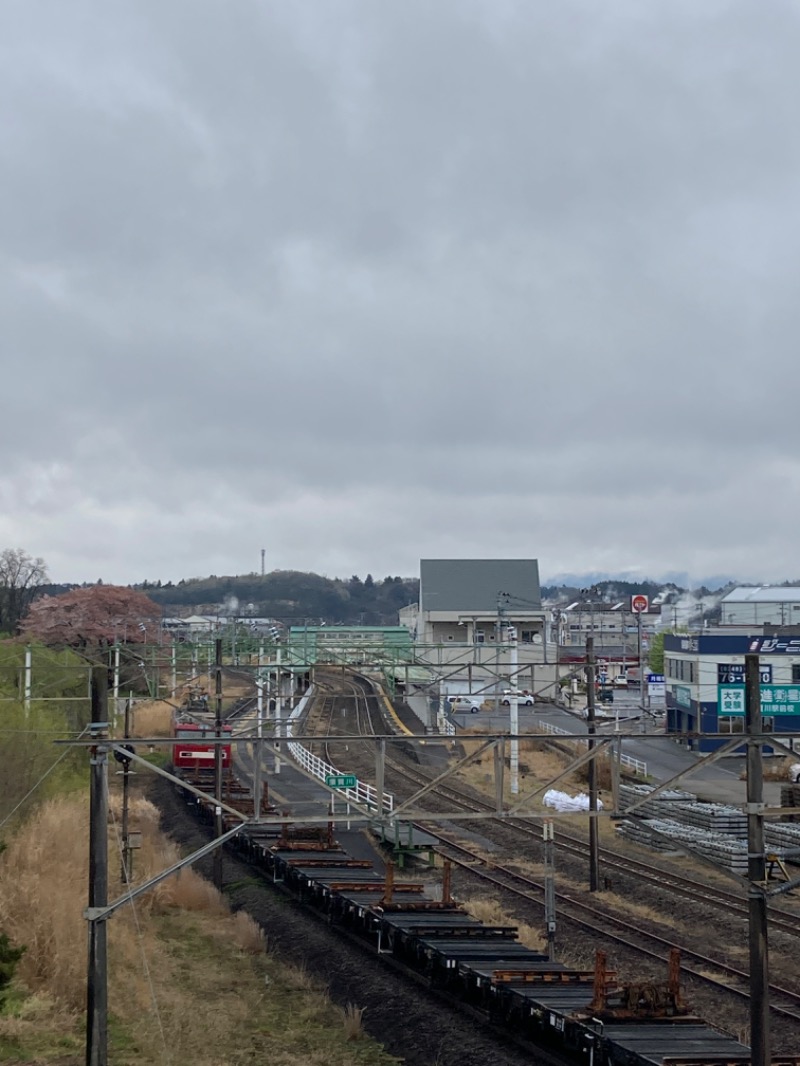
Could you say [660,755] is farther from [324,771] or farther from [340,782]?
[340,782]

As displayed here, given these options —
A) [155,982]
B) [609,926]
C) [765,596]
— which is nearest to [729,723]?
[609,926]

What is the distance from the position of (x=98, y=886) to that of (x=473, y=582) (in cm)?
8317

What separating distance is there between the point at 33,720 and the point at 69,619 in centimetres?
5581

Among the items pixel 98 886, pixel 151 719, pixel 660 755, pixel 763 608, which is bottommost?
pixel 660 755

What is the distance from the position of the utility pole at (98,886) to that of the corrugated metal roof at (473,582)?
260 feet

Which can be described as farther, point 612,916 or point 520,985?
point 612,916

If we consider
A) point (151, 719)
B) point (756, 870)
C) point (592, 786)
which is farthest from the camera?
point (151, 719)

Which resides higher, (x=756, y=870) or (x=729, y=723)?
(x=756, y=870)

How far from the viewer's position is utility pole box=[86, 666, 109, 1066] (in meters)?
11.8

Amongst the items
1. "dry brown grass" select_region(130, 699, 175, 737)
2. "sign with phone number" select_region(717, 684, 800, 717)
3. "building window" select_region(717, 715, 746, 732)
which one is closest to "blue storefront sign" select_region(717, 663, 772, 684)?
"building window" select_region(717, 715, 746, 732)

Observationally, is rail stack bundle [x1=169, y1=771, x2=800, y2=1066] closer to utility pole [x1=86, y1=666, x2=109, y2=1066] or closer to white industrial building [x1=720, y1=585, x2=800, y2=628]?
utility pole [x1=86, y1=666, x2=109, y2=1066]

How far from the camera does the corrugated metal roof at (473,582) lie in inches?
3644

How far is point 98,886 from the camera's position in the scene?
478 inches

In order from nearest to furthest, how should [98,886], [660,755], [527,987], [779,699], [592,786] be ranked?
[98,886]
[527,987]
[592,786]
[779,699]
[660,755]
